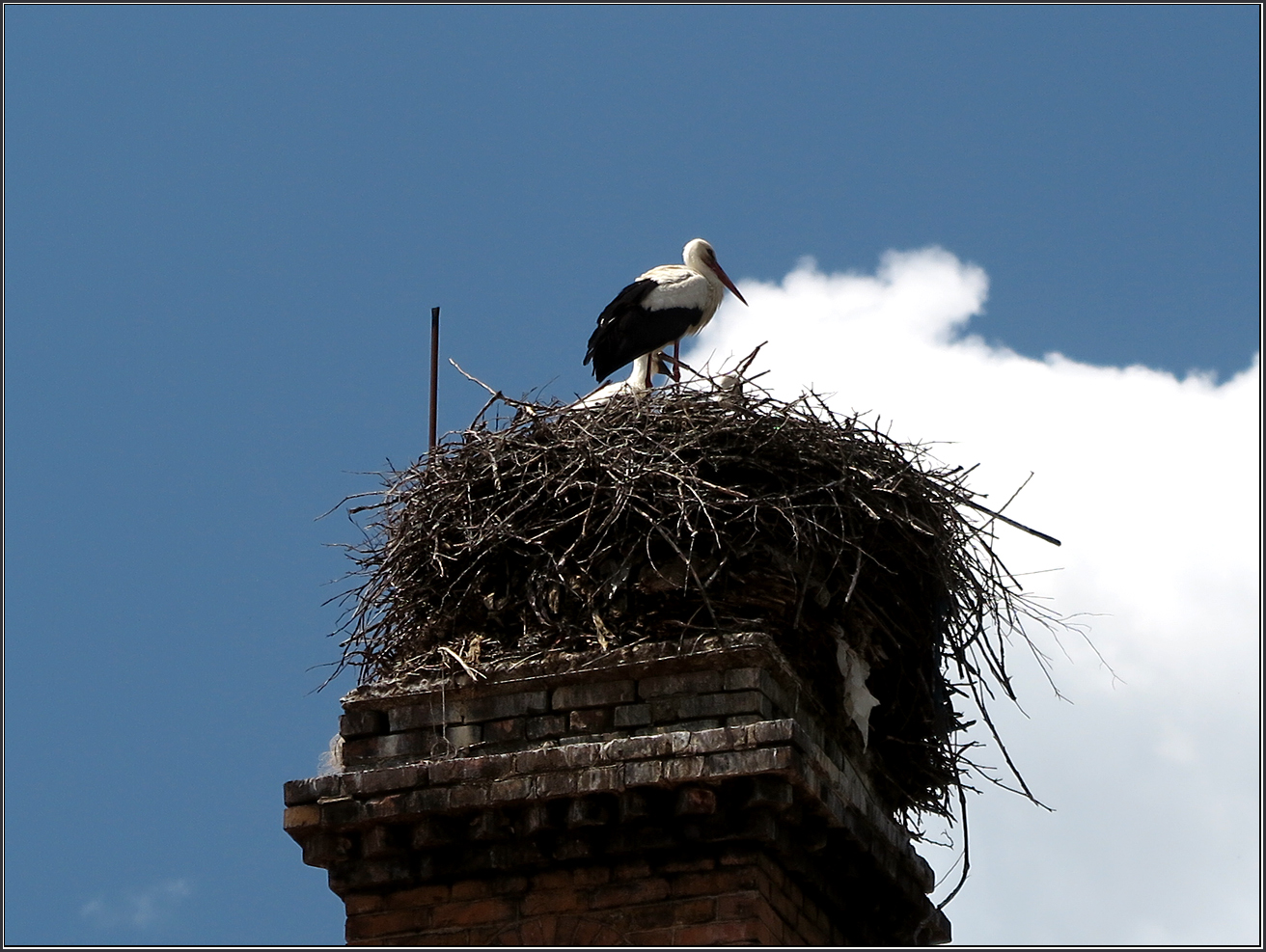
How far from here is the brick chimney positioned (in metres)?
7.20

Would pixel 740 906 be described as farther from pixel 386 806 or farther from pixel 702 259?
pixel 702 259

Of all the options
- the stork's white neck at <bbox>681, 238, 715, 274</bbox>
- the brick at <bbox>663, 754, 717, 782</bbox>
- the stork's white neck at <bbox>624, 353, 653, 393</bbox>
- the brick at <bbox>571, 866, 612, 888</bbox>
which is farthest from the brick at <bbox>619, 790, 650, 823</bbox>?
the stork's white neck at <bbox>681, 238, 715, 274</bbox>

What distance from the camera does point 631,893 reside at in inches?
286

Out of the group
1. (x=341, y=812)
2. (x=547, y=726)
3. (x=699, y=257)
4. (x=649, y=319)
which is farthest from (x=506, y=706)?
(x=699, y=257)

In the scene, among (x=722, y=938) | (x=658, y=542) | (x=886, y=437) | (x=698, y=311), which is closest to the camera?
(x=722, y=938)

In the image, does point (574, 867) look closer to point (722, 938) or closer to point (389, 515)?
point (722, 938)

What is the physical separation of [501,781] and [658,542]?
4.09 ft

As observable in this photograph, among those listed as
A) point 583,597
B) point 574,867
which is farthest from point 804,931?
point 583,597

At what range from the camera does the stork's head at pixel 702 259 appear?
40.2 ft

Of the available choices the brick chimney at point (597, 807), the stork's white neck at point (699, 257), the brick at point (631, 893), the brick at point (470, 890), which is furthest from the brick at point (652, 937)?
the stork's white neck at point (699, 257)

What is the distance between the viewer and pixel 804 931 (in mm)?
7574

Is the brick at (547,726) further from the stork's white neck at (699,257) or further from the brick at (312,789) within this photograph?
the stork's white neck at (699,257)

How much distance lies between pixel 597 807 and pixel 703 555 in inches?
49.4

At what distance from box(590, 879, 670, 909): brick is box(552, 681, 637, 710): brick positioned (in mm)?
717
